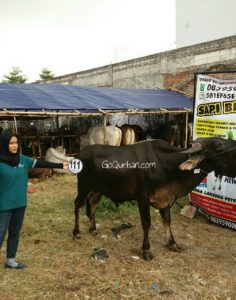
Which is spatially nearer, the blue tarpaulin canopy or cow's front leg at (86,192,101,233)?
cow's front leg at (86,192,101,233)

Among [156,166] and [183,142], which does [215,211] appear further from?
[183,142]

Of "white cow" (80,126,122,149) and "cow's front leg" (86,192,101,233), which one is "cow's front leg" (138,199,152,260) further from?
"white cow" (80,126,122,149)

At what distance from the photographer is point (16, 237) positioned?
4266 mm

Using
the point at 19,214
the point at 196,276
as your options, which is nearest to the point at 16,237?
the point at 19,214

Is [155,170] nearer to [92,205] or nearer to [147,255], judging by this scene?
[147,255]

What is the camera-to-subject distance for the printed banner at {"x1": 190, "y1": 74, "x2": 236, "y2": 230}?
570 cm

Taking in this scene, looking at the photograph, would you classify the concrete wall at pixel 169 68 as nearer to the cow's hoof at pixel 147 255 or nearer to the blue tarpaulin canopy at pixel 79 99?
the blue tarpaulin canopy at pixel 79 99

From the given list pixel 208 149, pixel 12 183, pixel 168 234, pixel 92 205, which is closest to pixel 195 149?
pixel 208 149

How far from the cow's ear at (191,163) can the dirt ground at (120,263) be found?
1.24 m

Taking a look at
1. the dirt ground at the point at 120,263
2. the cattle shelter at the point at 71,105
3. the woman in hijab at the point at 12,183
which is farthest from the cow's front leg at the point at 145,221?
the cattle shelter at the point at 71,105

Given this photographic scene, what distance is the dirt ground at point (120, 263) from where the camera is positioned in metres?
3.87

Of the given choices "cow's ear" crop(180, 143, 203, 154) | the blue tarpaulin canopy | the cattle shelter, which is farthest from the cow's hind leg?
the blue tarpaulin canopy

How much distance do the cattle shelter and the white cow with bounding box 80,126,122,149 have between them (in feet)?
1.32

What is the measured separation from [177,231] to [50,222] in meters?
2.27
